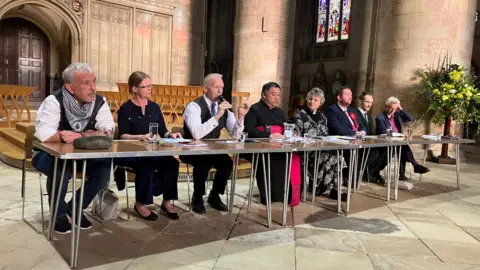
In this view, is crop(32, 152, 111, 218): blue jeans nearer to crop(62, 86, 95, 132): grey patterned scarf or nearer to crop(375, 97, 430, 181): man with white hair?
crop(62, 86, 95, 132): grey patterned scarf

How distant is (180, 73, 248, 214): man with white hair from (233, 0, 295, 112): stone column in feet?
16.4

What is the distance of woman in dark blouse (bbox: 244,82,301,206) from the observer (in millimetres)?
3744

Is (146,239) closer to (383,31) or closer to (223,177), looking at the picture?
(223,177)

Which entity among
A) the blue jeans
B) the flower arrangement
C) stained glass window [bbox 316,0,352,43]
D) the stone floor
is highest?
stained glass window [bbox 316,0,352,43]

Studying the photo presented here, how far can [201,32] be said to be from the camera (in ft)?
41.5

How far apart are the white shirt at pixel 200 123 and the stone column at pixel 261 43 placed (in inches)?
197

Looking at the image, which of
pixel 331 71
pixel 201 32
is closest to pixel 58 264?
pixel 201 32

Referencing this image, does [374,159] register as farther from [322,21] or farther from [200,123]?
[322,21]

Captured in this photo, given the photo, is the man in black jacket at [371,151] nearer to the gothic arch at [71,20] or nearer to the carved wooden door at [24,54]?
the gothic arch at [71,20]

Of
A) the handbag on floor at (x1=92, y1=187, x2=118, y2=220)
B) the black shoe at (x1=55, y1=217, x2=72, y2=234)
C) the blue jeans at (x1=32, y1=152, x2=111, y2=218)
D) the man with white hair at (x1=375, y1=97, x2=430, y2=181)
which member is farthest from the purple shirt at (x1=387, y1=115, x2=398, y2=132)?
the black shoe at (x1=55, y1=217, x2=72, y2=234)

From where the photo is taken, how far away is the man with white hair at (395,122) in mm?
5191

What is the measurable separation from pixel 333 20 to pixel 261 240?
15829 millimetres

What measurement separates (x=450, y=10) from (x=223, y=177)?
5880mm

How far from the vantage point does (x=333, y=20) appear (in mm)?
17188
